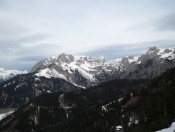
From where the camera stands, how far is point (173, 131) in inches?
3556

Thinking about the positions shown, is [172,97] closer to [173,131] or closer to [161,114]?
[161,114]

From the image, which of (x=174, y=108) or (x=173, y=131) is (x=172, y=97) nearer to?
(x=174, y=108)

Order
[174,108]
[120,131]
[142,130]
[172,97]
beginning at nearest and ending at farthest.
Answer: [120,131], [174,108], [172,97], [142,130]

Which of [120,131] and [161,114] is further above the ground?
[120,131]

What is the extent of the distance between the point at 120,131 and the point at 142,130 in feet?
349

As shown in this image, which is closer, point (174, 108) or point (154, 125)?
point (174, 108)

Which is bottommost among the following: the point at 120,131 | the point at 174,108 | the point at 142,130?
the point at 142,130

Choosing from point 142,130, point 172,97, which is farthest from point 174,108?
point 142,130

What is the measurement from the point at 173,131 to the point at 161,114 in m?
112

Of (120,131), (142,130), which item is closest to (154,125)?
(142,130)

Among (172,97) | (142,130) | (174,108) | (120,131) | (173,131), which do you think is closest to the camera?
(173,131)

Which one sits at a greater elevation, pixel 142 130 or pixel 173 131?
pixel 173 131

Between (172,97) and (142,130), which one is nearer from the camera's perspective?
(172,97)

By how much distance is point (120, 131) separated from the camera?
96938 millimetres
